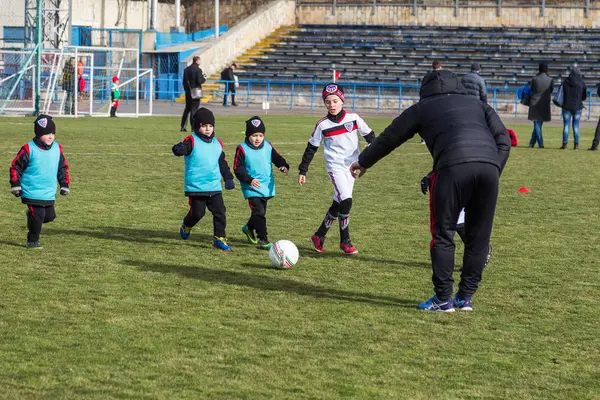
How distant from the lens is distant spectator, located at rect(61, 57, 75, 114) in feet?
104

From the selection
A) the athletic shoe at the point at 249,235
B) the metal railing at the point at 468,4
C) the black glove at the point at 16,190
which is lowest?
the athletic shoe at the point at 249,235

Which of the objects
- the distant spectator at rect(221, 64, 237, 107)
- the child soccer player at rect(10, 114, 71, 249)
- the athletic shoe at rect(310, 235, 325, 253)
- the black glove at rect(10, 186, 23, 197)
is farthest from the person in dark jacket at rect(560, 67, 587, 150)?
the distant spectator at rect(221, 64, 237, 107)

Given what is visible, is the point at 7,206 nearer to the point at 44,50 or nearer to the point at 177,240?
the point at 177,240

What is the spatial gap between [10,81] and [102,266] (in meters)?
23.9

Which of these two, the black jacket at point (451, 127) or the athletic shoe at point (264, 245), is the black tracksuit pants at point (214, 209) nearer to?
the athletic shoe at point (264, 245)

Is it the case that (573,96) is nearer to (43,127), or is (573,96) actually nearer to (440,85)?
(43,127)

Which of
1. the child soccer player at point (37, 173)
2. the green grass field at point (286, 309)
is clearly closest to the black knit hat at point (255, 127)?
the green grass field at point (286, 309)

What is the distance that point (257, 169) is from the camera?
10445 mm

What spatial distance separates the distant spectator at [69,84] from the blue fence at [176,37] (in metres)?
18.8

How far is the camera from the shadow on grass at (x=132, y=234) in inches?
431

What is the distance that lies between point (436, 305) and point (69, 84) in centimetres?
2601

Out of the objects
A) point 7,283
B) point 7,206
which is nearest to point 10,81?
point 7,206

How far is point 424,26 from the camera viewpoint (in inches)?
2003

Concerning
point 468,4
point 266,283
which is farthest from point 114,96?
point 266,283
